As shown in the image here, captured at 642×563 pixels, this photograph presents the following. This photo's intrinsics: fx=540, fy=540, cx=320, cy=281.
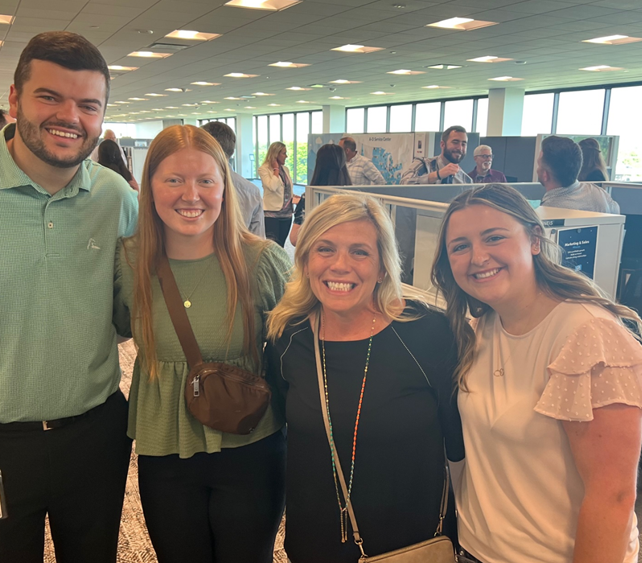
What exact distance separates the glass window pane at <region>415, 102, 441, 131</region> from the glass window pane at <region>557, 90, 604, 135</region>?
4.05 meters

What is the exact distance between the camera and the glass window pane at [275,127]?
2470 centimetres

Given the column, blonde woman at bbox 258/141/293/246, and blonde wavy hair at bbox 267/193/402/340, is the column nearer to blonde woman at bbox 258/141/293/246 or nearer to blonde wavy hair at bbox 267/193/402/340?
blonde woman at bbox 258/141/293/246

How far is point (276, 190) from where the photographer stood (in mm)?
6395

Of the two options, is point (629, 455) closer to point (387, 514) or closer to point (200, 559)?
point (387, 514)

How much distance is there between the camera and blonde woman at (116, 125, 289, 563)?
1.42m

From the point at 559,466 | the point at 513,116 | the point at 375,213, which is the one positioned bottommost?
the point at 559,466

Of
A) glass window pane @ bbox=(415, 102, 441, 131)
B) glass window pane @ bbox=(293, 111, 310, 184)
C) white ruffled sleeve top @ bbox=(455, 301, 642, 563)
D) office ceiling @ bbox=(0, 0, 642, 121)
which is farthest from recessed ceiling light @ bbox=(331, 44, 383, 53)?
glass window pane @ bbox=(293, 111, 310, 184)

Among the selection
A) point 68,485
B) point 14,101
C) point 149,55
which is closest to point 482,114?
point 149,55

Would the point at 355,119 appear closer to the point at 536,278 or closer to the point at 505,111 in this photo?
the point at 505,111

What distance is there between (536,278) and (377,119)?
19.2 m

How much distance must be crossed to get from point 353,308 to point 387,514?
1.62ft

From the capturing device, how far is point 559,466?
3.53 feet

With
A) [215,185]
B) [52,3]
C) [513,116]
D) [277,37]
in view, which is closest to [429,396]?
[215,185]

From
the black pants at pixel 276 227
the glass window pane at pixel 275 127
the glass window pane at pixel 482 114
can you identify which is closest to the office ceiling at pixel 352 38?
the glass window pane at pixel 482 114
